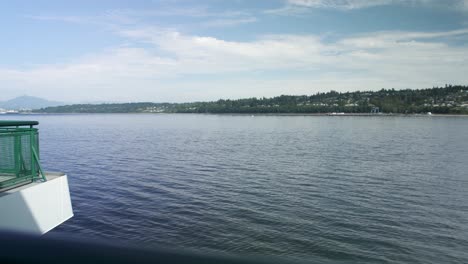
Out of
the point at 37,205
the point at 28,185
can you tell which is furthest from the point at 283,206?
the point at 28,185

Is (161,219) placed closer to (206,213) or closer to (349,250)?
(206,213)

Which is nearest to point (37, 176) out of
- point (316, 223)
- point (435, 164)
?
point (316, 223)

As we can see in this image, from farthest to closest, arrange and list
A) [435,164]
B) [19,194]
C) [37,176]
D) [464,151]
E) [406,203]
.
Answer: [464,151], [435,164], [406,203], [37,176], [19,194]

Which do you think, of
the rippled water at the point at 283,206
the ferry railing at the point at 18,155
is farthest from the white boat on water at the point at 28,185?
the rippled water at the point at 283,206

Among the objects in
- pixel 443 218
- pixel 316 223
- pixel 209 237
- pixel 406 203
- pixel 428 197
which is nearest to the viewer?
pixel 209 237

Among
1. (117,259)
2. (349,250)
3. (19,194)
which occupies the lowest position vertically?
(349,250)

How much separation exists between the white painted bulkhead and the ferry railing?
1.31 ft

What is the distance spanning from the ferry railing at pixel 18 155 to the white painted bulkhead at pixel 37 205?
15.7 inches

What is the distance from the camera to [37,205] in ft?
32.4

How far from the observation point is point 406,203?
71.7 feet

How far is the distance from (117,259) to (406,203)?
22.9 m

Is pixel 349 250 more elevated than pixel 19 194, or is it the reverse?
pixel 19 194

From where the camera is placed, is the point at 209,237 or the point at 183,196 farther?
the point at 183,196

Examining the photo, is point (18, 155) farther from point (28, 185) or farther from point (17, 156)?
point (28, 185)
